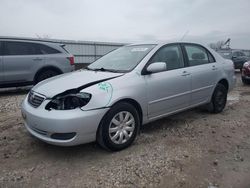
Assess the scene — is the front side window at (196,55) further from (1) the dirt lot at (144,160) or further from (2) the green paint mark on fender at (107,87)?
(2) the green paint mark on fender at (107,87)

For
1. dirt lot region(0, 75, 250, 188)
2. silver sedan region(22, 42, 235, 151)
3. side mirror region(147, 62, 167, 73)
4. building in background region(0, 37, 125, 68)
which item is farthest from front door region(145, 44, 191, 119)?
building in background region(0, 37, 125, 68)

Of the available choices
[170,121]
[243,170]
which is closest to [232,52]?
[170,121]

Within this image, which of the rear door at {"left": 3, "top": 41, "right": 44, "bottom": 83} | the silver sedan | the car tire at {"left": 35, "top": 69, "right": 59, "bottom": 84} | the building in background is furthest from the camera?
the building in background

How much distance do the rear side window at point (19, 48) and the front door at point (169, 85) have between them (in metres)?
4.71

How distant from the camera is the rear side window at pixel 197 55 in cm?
477

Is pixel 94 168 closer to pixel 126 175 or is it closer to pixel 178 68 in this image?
pixel 126 175

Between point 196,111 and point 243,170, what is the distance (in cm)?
257

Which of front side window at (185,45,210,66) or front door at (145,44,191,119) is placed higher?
front side window at (185,45,210,66)

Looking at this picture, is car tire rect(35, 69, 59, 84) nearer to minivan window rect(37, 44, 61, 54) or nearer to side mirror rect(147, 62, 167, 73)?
minivan window rect(37, 44, 61, 54)

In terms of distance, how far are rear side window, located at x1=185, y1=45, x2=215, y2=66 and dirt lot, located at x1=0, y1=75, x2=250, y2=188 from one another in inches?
48.4

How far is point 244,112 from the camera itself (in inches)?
220

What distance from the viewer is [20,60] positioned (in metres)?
7.23

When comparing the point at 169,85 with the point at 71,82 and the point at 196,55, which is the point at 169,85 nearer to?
the point at 196,55

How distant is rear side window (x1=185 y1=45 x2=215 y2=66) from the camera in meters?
4.77
